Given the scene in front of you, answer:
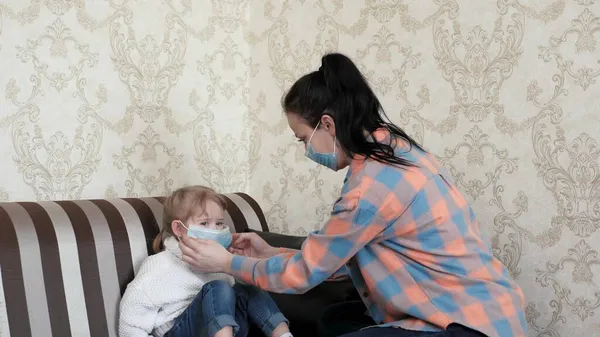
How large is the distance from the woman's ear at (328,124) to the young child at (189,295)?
0.49 m

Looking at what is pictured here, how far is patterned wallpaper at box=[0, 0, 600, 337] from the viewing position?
203 centimetres

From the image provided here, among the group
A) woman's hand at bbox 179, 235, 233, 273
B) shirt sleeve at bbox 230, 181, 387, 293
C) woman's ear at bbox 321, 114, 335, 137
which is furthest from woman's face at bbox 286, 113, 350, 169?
woman's hand at bbox 179, 235, 233, 273

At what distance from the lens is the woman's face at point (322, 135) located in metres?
1.75

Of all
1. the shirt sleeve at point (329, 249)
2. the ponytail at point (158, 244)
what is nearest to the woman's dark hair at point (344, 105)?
the shirt sleeve at point (329, 249)

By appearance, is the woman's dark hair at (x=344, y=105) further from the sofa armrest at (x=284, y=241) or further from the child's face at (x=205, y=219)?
the sofa armrest at (x=284, y=241)

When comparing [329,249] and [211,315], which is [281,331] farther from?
[329,249]

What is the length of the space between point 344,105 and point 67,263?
90cm

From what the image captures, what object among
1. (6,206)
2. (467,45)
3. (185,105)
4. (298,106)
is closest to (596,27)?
(467,45)

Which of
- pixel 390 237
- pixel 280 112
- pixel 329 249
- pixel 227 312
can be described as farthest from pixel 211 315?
pixel 280 112

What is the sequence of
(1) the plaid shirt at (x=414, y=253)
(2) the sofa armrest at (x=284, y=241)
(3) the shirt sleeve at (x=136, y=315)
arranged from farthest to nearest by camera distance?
(2) the sofa armrest at (x=284, y=241)
(3) the shirt sleeve at (x=136, y=315)
(1) the plaid shirt at (x=414, y=253)

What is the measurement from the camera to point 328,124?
175 centimetres

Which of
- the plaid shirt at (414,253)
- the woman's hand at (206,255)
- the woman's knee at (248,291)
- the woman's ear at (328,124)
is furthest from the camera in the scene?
the woman's knee at (248,291)

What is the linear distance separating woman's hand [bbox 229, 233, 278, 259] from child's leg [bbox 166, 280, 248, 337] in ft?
0.53

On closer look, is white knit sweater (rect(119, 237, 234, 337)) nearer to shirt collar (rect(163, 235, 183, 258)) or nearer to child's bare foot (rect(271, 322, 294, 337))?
shirt collar (rect(163, 235, 183, 258))
